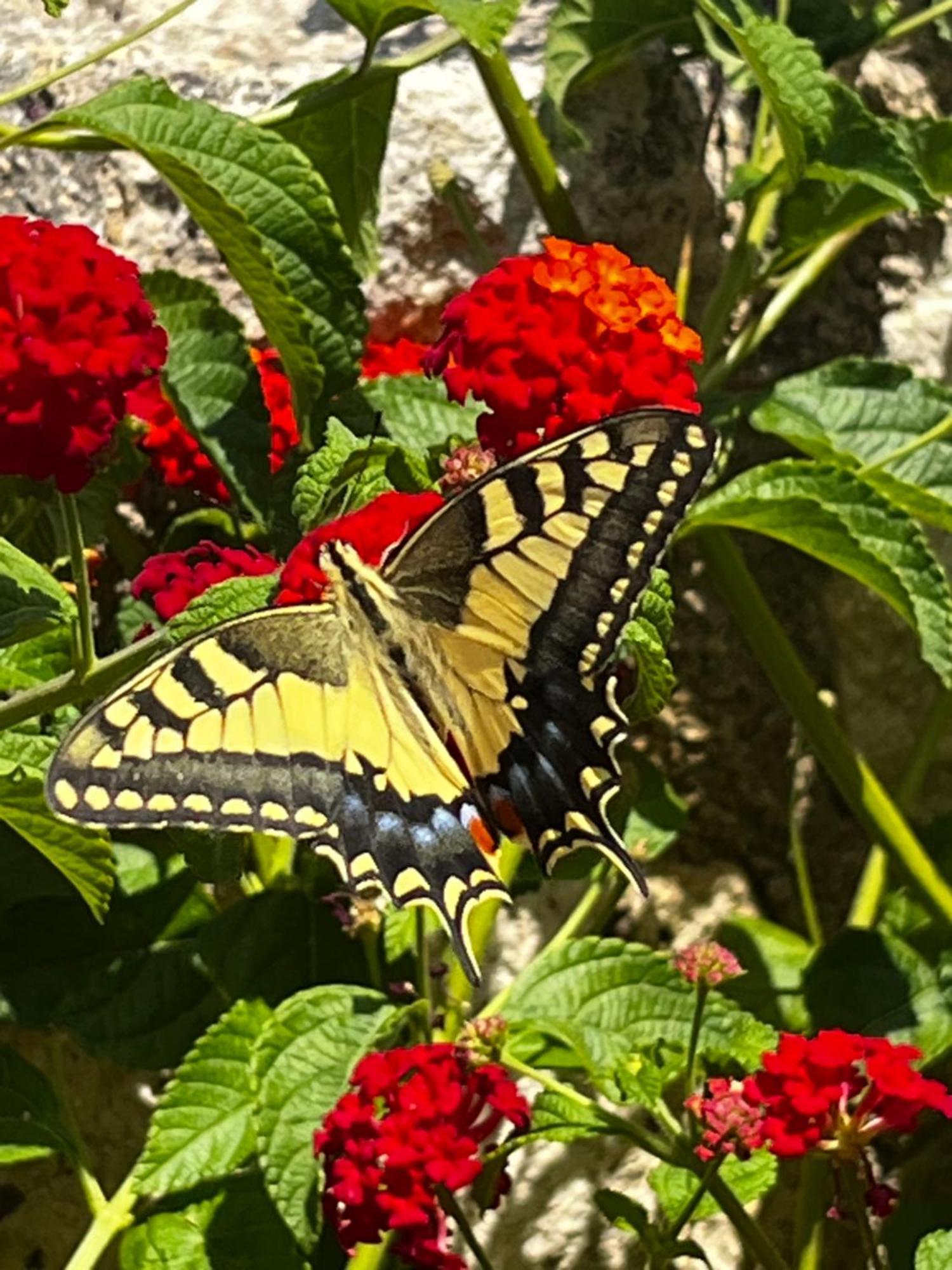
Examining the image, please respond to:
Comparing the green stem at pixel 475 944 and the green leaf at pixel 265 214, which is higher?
the green leaf at pixel 265 214

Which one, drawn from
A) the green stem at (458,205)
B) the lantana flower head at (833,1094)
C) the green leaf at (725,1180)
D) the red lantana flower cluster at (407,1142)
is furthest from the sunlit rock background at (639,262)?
the lantana flower head at (833,1094)

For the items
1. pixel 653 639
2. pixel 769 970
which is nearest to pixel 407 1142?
pixel 653 639

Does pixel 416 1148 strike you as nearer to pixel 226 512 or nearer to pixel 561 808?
pixel 561 808

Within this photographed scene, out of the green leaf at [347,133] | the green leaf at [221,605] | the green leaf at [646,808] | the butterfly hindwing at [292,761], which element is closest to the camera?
the butterfly hindwing at [292,761]

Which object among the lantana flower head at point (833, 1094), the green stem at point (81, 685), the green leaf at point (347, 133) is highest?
the green leaf at point (347, 133)

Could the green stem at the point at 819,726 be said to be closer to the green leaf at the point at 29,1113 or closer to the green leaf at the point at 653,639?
the green leaf at the point at 653,639

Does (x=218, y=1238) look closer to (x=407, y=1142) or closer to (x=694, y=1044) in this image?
(x=407, y=1142)

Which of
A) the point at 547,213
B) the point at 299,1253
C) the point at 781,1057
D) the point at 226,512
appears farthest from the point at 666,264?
the point at 299,1253
